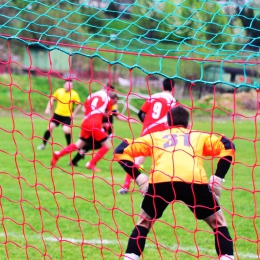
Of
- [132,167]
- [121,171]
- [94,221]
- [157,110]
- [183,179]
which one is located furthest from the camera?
[121,171]

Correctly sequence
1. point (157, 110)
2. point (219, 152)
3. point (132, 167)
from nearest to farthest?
point (219, 152) < point (132, 167) < point (157, 110)

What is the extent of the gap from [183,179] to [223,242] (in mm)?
566

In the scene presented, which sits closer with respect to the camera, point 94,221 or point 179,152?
point 179,152

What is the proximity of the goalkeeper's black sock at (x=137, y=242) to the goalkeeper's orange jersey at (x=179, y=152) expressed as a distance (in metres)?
0.40

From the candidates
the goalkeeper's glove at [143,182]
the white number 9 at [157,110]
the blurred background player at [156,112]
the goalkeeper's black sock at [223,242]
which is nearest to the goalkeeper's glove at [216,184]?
the goalkeeper's black sock at [223,242]

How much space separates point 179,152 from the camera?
194 inches

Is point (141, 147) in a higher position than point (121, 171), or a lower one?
higher

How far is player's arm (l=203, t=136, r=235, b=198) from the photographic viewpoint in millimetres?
4922

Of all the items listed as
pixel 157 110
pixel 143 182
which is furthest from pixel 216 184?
pixel 157 110

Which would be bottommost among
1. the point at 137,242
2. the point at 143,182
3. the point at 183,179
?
the point at 137,242

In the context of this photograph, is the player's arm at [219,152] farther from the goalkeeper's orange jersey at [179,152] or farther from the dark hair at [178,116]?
the dark hair at [178,116]

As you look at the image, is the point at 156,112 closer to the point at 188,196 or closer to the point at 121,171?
the point at 121,171

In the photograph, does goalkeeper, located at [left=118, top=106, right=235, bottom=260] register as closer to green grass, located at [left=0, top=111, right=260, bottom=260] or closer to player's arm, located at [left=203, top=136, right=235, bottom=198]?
player's arm, located at [left=203, top=136, right=235, bottom=198]

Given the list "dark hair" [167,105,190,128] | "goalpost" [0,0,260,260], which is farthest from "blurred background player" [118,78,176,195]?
"dark hair" [167,105,190,128]
